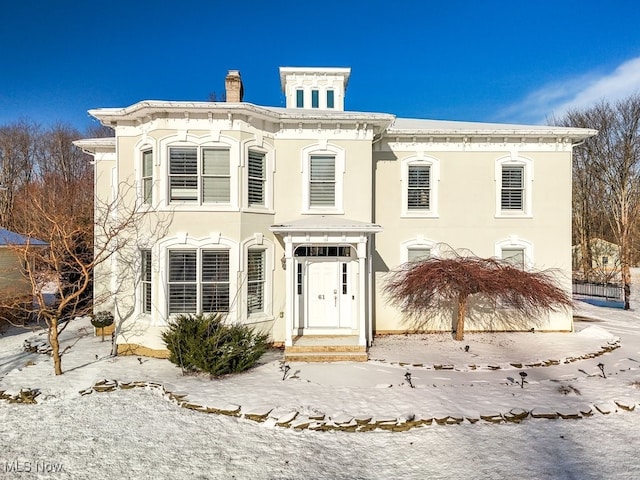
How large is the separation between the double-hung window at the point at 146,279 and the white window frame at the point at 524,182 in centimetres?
1070

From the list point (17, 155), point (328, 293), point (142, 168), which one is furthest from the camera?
point (17, 155)

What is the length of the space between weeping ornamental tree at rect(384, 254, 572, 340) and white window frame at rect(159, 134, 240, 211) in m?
5.51

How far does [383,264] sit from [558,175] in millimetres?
6434

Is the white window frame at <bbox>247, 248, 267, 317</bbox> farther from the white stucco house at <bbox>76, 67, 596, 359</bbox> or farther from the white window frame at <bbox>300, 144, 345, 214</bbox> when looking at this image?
the white window frame at <bbox>300, 144, 345, 214</bbox>

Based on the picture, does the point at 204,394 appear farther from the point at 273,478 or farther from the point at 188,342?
the point at 273,478

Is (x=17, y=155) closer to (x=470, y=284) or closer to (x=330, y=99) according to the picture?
(x=330, y=99)

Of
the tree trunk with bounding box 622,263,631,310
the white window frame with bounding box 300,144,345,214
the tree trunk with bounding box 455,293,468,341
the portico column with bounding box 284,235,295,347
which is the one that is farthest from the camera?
the tree trunk with bounding box 622,263,631,310

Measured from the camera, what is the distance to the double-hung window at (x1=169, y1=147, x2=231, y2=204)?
9758mm

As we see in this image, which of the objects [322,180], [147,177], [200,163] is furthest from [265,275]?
[147,177]

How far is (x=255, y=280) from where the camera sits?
10.2 metres

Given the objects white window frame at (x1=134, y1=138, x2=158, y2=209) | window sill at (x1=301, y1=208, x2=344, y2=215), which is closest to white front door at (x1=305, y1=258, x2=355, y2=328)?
window sill at (x1=301, y1=208, x2=344, y2=215)

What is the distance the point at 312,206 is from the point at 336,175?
1.14 m

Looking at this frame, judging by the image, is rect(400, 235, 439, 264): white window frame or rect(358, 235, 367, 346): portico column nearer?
rect(358, 235, 367, 346): portico column

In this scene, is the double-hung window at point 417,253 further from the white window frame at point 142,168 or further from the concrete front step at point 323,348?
the white window frame at point 142,168
